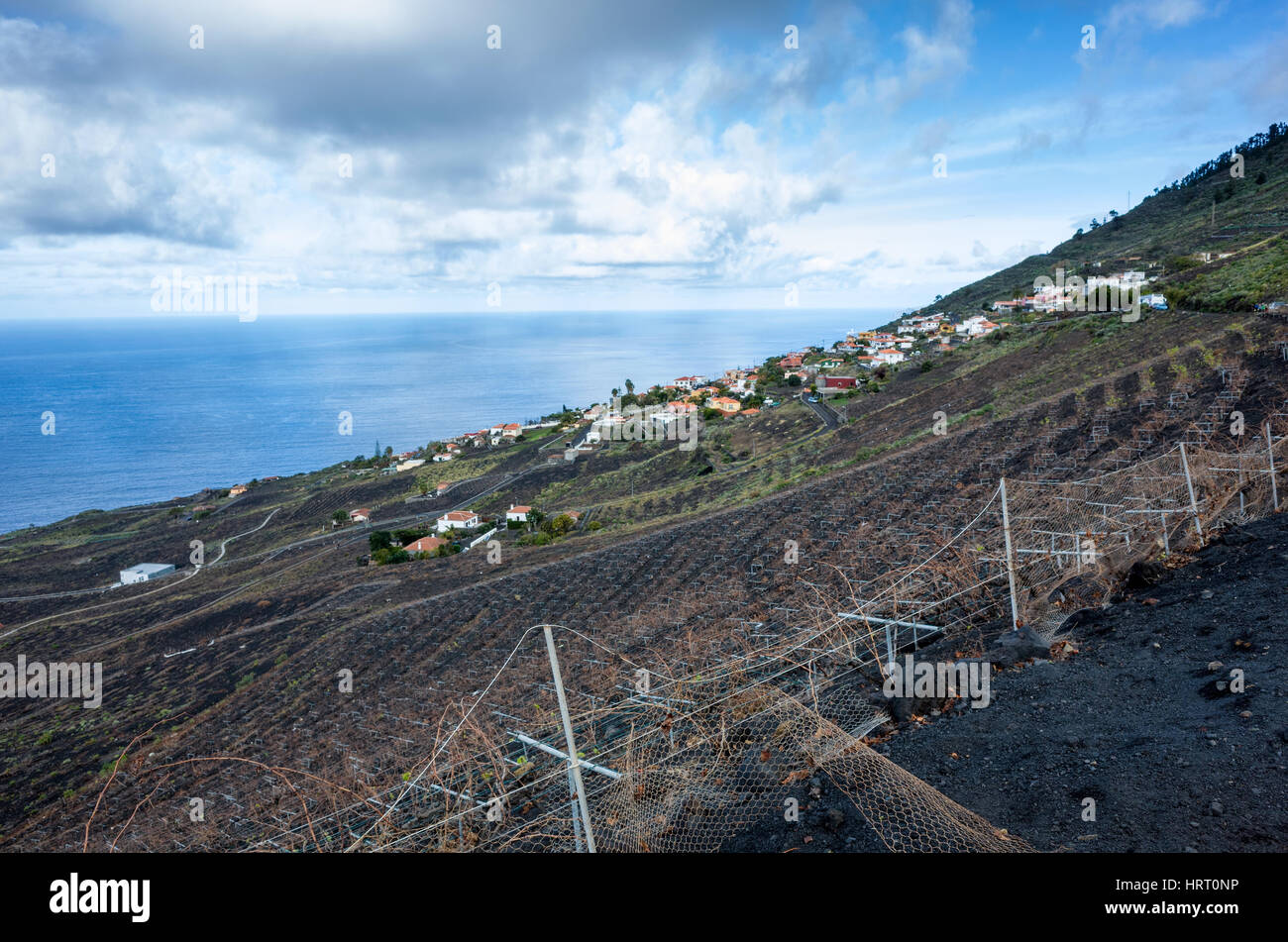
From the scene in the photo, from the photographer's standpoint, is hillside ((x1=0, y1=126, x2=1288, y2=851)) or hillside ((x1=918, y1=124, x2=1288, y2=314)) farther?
hillside ((x1=918, y1=124, x2=1288, y2=314))

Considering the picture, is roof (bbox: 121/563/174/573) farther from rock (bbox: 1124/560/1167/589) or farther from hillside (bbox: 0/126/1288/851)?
rock (bbox: 1124/560/1167/589)

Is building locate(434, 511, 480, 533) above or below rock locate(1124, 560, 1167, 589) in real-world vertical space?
below

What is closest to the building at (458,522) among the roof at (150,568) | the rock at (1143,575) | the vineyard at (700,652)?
the vineyard at (700,652)

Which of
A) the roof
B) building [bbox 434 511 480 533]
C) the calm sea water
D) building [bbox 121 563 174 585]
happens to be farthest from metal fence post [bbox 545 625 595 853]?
the calm sea water

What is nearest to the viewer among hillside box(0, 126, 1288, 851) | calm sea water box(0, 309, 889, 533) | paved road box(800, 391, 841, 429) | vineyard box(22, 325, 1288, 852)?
hillside box(0, 126, 1288, 851)

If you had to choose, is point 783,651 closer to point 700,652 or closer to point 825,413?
point 700,652

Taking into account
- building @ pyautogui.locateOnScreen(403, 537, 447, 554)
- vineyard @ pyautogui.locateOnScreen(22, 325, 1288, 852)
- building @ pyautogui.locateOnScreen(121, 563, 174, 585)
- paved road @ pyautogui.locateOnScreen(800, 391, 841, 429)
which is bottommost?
building @ pyautogui.locateOnScreen(121, 563, 174, 585)
